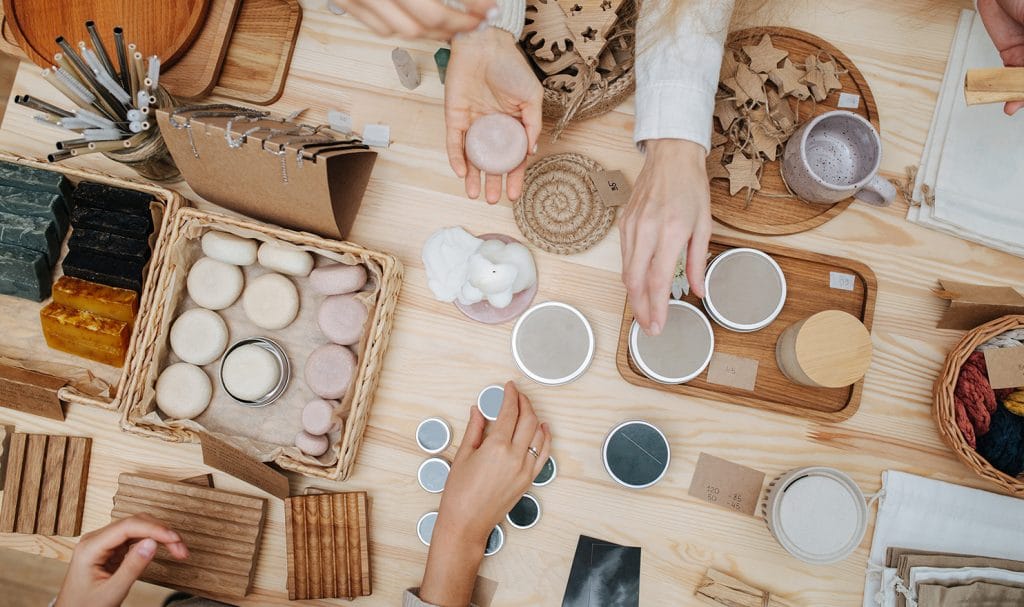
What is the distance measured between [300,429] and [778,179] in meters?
0.96

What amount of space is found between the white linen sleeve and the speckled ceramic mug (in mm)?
163

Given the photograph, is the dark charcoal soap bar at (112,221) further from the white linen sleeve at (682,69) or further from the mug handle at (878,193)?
the mug handle at (878,193)

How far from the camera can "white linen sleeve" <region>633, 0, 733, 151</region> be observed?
887 mm

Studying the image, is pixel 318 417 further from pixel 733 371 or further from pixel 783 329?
pixel 783 329

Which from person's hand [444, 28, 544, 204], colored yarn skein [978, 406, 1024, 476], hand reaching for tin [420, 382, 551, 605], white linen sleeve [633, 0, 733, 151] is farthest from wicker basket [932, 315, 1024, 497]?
person's hand [444, 28, 544, 204]

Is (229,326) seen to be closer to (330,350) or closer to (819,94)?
(330,350)

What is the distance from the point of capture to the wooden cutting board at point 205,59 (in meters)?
1.04

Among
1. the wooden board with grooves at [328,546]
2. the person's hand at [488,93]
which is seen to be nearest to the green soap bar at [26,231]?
the wooden board with grooves at [328,546]

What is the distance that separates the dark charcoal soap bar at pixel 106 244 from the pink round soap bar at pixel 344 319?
343 millimetres

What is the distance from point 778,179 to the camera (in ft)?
3.30

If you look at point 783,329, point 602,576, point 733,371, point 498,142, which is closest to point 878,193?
point 783,329

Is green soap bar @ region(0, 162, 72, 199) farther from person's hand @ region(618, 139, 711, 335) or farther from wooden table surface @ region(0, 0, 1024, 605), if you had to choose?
person's hand @ region(618, 139, 711, 335)

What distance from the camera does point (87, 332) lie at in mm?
971

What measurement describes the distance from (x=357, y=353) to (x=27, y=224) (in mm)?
638
